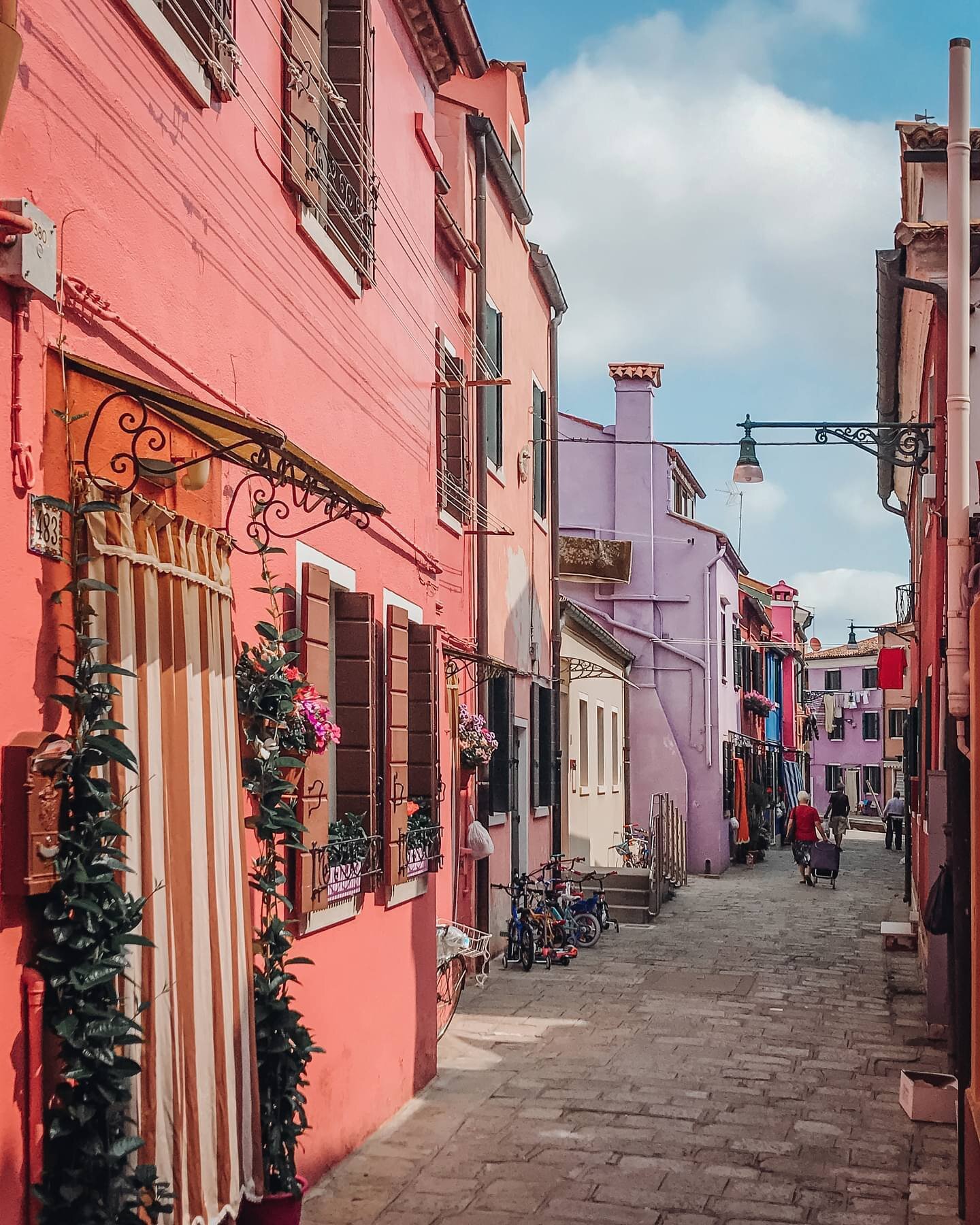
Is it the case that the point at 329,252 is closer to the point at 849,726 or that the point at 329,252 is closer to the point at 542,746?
the point at 542,746

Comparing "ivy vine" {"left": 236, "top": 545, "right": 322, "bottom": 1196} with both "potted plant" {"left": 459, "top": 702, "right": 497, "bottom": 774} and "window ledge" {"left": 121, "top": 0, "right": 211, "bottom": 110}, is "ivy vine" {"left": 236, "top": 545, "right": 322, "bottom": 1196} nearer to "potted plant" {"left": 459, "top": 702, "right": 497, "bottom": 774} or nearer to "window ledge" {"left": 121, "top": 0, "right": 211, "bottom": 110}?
"window ledge" {"left": 121, "top": 0, "right": 211, "bottom": 110}

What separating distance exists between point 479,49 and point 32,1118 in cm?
849

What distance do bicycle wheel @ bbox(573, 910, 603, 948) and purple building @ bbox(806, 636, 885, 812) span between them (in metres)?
56.2

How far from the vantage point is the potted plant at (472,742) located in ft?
46.3

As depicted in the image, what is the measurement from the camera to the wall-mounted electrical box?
13.6 feet

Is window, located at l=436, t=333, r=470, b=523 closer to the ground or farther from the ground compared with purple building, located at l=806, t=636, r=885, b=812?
farther from the ground

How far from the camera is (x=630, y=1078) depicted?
33.8ft

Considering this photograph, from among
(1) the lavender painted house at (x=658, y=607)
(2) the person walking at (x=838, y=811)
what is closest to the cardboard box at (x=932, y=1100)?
(1) the lavender painted house at (x=658, y=607)

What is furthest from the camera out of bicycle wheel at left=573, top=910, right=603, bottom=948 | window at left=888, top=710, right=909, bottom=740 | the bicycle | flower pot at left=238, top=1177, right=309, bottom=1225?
window at left=888, top=710, right=909, bottom=740

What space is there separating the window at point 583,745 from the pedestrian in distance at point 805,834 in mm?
6013

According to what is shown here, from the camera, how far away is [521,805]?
17594 mm

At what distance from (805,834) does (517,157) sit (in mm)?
15811

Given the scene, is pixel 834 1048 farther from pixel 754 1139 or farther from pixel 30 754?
pixel 30 754

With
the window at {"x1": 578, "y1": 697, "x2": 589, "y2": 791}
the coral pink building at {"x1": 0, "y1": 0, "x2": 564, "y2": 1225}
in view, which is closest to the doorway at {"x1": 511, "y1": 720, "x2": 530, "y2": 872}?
the coral pink building at {"x1": 0, "y1": 0, "x2": 564, "y2": 1225}
